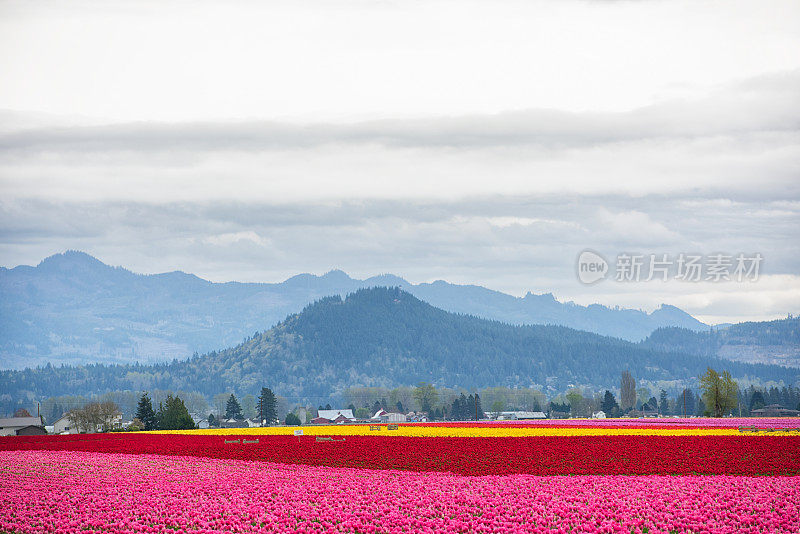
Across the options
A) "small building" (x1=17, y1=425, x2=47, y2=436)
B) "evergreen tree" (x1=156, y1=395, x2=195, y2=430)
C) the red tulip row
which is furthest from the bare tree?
the red tulip row

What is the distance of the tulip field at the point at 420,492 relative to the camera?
2548cm

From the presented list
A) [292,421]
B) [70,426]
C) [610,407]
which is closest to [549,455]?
[292,421]

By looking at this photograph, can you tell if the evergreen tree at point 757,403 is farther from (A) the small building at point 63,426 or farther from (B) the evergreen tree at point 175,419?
(A) the small building at point 63,426

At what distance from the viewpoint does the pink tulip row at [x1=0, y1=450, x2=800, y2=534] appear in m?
25.1

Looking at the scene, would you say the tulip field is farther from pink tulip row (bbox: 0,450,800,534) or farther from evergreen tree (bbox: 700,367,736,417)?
evergreen tree (bbox: 700,367,736,417)

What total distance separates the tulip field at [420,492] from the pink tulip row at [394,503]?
0.05 m

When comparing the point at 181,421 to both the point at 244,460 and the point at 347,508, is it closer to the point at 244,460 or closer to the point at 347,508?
the point at 244,460

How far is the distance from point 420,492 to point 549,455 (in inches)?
646

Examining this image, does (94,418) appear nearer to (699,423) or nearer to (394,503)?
(699,423)

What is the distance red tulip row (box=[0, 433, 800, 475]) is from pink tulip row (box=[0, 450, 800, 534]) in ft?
14.4

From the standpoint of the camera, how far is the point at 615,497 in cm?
2842

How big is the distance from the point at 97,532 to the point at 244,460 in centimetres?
2204

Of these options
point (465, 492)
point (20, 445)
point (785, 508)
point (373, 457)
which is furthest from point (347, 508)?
point (20, 445)

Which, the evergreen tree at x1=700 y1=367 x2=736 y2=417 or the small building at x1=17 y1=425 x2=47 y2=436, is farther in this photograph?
the evergreen tree at x1=700 y1=367 x2=736 y2=417
